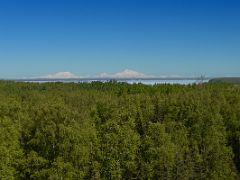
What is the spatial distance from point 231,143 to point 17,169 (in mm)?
43548

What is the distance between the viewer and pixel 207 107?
8862 centimetres

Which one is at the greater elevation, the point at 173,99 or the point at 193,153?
the point at 173,99

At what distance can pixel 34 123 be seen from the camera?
6862 cm

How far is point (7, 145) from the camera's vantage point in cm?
6519

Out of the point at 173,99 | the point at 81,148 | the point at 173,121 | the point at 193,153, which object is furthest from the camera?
the point at 173,99

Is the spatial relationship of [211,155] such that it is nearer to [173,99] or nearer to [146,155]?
[146,155]

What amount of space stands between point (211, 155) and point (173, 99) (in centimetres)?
1966

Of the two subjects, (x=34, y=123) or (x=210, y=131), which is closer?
(x=34, y=123)

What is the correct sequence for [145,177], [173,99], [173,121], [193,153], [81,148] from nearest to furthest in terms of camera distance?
[81,148] → [145,177] → [193,153] → [173,121] → [173,99]

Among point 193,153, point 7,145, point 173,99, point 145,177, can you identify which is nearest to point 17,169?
point 7,145

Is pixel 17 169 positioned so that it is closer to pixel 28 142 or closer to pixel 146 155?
pixel 28 142

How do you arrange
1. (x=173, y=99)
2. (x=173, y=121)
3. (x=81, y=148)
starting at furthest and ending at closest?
(x=173, y=99) < (x=173, y=121) < (x=81, y=148)

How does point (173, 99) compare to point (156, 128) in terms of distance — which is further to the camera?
point (173, 99)

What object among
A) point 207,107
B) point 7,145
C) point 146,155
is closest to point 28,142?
point 7,145
